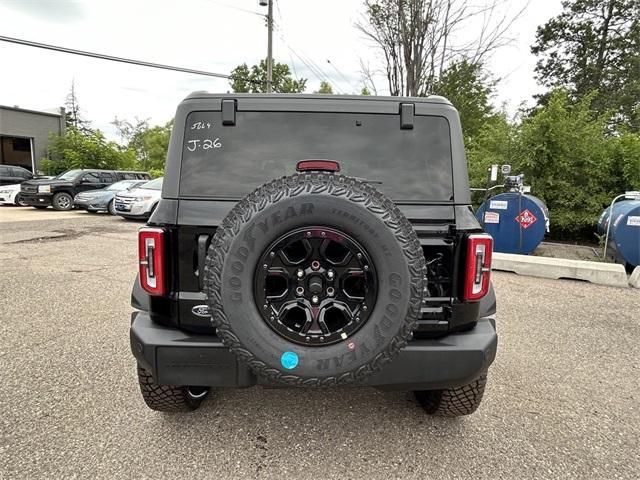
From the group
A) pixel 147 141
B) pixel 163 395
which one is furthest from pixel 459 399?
pixel 147 141

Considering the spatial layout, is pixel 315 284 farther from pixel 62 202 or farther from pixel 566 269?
pixel 62 202

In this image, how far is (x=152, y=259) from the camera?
6.31 feet

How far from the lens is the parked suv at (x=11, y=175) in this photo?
1750 cm

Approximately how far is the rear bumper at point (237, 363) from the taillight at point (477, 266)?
26cm

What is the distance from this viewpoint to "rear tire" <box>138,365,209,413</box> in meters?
2.23

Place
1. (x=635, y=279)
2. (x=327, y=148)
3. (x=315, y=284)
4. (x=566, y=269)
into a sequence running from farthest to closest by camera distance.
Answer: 1. (x=566, y=269)
2. (x=635, y=279)
3. (x=327, y=148)
4. (x=315, y=284)

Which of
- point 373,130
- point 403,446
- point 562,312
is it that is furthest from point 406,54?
point 403,446

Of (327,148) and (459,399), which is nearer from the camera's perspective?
(327,148)

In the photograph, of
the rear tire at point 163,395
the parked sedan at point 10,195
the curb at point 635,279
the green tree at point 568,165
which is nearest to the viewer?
the rear tire at point 163,395

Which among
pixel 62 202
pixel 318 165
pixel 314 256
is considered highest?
pixel 318 165

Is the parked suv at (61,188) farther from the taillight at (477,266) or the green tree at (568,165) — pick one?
the taillight at (477,266)

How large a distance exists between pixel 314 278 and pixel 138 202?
12.0m

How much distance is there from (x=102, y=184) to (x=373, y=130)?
16.9m

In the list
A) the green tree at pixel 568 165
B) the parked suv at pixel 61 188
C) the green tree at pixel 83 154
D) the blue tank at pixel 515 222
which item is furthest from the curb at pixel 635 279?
the green tree at pixel 83 154
